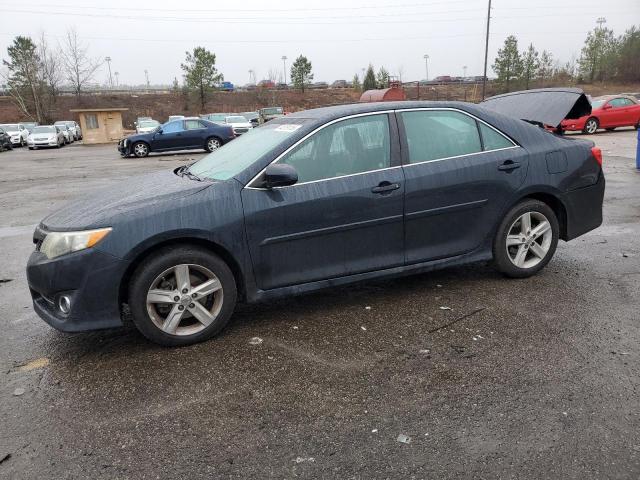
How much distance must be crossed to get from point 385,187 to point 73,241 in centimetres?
225

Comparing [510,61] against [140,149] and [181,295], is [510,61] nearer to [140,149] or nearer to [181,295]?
[140,149]

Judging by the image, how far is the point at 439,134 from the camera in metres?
4.45

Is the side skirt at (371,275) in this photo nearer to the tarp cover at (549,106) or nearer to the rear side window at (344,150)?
the rear side window at (344,150)

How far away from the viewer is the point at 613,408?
9.17 ft

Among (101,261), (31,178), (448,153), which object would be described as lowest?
(31,178)

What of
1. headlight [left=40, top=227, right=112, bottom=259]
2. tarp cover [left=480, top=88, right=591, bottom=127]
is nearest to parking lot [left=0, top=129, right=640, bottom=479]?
headlight [left=40, top=227, right=112, bottom=259]

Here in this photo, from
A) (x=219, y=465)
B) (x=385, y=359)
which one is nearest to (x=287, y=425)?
(x=219, y=465)

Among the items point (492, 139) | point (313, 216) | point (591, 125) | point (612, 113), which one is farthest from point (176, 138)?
point (313, 216)

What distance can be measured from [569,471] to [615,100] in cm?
2419

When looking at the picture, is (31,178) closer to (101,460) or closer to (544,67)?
(101,460)

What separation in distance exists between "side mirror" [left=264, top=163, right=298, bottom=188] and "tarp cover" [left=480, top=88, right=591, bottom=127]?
260 cm

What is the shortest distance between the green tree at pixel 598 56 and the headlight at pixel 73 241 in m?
71.4

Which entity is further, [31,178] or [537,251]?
[31,178]

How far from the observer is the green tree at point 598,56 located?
6231cm
